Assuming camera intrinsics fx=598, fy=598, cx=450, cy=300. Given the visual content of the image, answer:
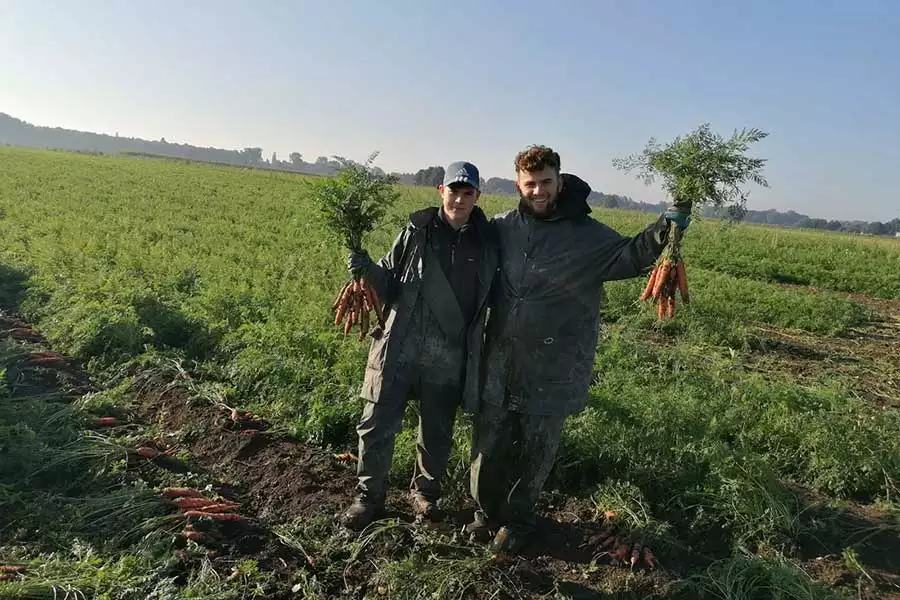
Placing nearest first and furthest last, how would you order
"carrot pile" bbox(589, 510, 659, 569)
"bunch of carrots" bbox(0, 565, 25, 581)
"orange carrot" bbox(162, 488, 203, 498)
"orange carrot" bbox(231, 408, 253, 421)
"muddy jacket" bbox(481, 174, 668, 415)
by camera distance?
"bunch of carrots" bbox(0, 565, 25, 581) → "muddy jacket" bbox(481, 174, 668, 415) → "carrot pile" bbox(589, 510, 659, 569) → "orange carrot" bbox(162, 488, 203, 498) → "orange carrot" bbox(231, 408, 253, 421)

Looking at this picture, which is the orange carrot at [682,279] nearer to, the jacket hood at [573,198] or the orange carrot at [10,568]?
the jacket hood at [573,198]

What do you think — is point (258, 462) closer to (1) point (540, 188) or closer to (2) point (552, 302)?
(2) point (552, 302)

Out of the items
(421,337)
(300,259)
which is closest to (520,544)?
(421,337)

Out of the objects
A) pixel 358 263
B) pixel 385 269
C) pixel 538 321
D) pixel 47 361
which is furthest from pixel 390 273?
pixel 47 361

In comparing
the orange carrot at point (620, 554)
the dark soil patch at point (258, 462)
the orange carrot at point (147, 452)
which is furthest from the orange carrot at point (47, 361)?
the orange carrot at point (620, 554)

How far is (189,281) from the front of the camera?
907cm

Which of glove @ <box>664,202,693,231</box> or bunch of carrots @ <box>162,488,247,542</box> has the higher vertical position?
glove @ <box>664,202,693,231</box>

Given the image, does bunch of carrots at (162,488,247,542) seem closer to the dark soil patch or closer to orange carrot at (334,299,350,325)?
the dark soil patch

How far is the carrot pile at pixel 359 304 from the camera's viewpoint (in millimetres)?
3766

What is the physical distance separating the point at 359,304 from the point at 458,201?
967mm

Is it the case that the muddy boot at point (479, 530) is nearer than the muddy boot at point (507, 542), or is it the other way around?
the muddy boot at point (507, 542)

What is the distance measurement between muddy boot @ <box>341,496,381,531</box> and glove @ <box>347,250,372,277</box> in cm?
144

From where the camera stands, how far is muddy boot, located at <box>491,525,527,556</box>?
352 centimetres

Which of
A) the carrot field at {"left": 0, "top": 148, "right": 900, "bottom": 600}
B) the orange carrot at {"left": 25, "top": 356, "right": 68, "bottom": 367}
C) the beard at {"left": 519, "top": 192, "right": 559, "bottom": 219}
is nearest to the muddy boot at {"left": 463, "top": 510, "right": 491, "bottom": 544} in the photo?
the carrot field at {"left": 0, "top": 148, "right": 900, "bottom": 600}
